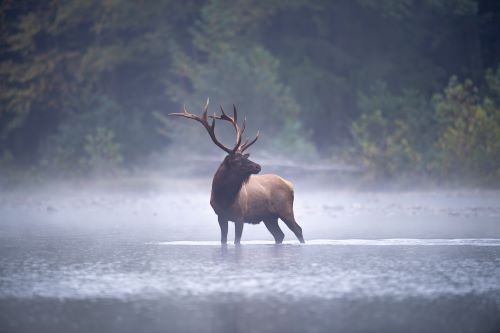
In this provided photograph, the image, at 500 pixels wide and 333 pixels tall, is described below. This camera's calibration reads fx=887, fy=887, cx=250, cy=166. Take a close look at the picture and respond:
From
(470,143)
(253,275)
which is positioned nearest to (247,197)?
(253,275)

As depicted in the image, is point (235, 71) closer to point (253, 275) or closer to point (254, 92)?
point (254, 92)

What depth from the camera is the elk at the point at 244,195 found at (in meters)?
14.4

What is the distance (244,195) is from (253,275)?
3337 millimetres

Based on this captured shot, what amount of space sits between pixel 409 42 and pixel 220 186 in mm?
28110

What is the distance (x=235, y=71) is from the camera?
34.7 meters

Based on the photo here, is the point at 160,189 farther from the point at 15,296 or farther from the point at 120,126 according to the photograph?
the point at 15,296

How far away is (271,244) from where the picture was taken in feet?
50.7

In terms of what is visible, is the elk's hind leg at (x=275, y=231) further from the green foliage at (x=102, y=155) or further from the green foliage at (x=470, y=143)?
the green foliage at (x=102, y=155)

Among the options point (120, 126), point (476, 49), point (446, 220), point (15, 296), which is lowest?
point (15, 296)

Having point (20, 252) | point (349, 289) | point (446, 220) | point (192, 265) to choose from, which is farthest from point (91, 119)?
point (349, 289)

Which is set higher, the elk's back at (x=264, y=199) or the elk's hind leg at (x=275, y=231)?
the elk's back at (x=264, y=199)

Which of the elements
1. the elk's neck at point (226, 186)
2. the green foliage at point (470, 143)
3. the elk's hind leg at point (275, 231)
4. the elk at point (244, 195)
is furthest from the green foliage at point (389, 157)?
the elk's neck at point (226, 186)

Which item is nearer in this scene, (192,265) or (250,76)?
(192,265)

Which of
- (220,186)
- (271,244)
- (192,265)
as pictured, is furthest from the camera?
(271,244)
